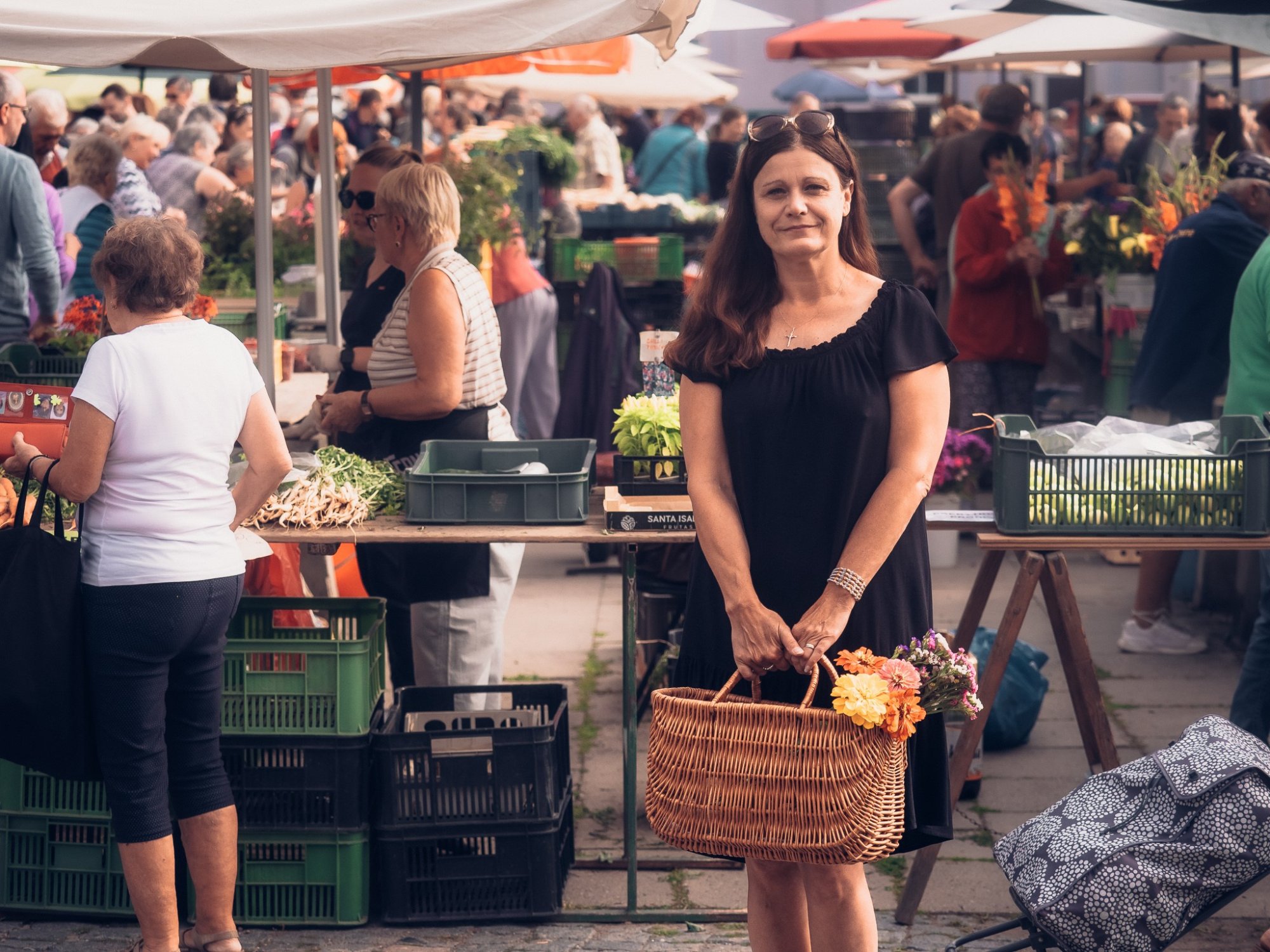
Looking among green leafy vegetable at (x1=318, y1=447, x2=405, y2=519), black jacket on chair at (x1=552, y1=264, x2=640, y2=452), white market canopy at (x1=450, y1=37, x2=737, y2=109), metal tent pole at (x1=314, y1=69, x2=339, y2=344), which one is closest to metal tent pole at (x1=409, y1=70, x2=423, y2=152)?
metal tent pole at (x1=314, y1=69, x2=339, y2=344)

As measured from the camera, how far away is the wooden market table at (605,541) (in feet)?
12.7

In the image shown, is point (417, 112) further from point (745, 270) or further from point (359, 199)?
point (745, 270)

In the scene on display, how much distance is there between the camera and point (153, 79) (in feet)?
60.1

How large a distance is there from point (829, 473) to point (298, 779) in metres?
1.78

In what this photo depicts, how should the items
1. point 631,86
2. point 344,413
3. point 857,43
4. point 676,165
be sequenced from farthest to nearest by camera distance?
point 857,43 → point 631,86 → point 676,165 → point 344,413

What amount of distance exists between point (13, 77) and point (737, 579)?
209 inches

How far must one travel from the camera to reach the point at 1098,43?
381 inches

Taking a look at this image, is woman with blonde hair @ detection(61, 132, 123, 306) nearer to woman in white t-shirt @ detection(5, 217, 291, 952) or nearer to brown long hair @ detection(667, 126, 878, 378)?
woman in white t-shirt @ detection(5, 217, 291, 952)

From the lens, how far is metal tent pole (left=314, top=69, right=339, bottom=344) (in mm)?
6281

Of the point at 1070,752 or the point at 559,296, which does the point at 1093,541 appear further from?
the point at 559,296

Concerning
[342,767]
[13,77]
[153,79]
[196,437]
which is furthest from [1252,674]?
[153,79]

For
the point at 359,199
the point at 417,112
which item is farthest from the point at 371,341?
the point at 417,112

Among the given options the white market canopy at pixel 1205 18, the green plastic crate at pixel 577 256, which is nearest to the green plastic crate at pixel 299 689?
the white market canopy at pixel 1205 18

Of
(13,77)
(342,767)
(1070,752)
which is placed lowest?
(1070,752)
